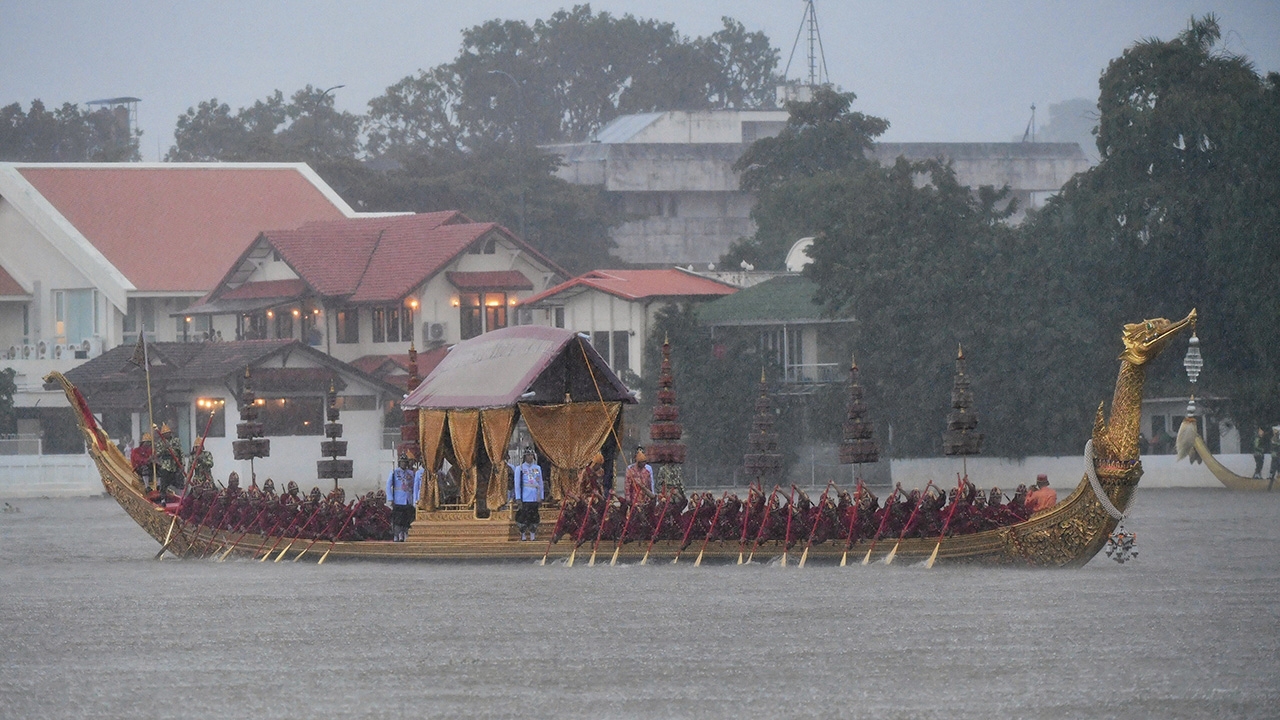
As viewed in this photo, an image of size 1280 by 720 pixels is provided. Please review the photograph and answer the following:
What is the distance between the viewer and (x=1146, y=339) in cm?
2256

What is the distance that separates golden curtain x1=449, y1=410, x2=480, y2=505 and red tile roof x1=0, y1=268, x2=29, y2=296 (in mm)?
32916

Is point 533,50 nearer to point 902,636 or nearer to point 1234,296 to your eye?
point 1234,296

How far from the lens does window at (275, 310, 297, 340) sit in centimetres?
5634

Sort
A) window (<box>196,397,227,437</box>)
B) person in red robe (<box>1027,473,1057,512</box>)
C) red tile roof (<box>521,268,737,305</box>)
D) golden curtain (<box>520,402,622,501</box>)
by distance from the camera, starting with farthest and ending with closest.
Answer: red tile roof (<box>521,268,737,305</box>) < window (<box>196,397,227,437</box>) < golden curtain (<box>520,402,622,501</box>) < person in red robe (<box>1027,473,1057,512</box>)

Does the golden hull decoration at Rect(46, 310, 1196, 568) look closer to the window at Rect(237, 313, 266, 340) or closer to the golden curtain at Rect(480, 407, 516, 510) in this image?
the golden curtain at Rect(480, 407, 516, 510)

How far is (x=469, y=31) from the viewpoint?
317 ft

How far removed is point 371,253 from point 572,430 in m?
30.0

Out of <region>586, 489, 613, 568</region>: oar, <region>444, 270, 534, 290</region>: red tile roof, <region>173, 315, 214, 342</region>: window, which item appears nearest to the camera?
<region>586, 489, 613, 568</region>: oar

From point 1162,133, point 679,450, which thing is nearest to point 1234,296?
point 1162,133

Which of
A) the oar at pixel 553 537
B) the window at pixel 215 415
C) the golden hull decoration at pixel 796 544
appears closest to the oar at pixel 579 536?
the golden hull decoration at pixel 796 544

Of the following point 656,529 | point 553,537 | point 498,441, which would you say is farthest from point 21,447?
point 656,529

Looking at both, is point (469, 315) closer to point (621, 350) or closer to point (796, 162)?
point (621, 350)

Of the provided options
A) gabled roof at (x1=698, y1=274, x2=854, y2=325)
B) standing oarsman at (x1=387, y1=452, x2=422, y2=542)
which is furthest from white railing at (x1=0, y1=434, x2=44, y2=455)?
standing oarsman at (x1=387, y1=452, x2=422, y2=542)

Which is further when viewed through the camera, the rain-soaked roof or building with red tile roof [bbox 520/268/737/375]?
building with red tile roof [bbox 520/268/737/375]
